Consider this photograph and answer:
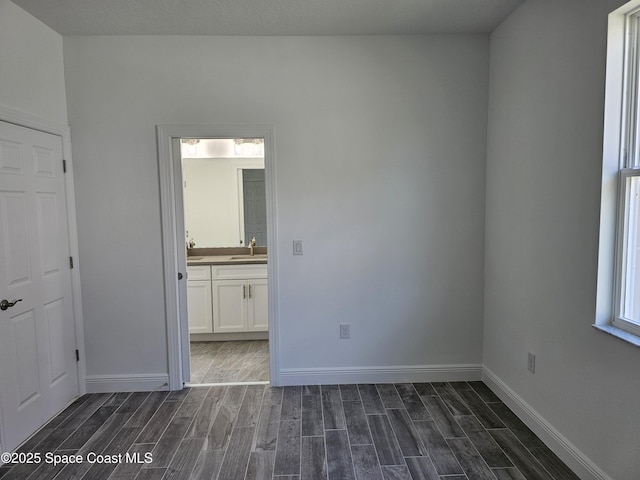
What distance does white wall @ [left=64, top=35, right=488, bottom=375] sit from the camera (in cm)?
286

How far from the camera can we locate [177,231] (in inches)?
117

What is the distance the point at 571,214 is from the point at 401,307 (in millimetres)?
1429

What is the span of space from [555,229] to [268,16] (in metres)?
2.31

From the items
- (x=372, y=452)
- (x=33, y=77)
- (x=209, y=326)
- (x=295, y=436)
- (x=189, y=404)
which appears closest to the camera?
(x=372, y=452)

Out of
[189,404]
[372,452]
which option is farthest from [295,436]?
[189,404]

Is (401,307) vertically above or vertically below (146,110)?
below

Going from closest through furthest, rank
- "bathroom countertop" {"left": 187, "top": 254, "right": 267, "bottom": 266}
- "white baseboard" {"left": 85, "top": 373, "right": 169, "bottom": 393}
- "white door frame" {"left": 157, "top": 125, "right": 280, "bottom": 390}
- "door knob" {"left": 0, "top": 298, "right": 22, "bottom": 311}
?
"door knob" {"left": 0, "top": 298, "right": 22, "bottom": 311} → "white door frame" {"left": 157, "top": 125, "right": 280, "bottom": 390} → "white baseboard" {"left": 85, "top": 373, "right": 169, "bottom": 393} → "bathroom countertop" {"left": 187, "top": 254, "right": 267, "bottom": 266}

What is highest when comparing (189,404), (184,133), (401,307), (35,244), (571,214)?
(184,133)

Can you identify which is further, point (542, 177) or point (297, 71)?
point (297, 71)

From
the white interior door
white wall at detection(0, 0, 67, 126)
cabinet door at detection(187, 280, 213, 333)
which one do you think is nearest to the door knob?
the white interior door

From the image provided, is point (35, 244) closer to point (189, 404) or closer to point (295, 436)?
point (189, 404)

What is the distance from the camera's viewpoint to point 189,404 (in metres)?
2.79

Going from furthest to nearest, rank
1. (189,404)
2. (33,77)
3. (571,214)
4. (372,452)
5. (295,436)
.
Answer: (189,404)
(33,77)
(295,436)
(372,452)
(571,214)

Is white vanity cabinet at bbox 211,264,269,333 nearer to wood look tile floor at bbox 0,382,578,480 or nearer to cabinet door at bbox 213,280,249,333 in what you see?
Result: cabinet door at bbox 213,280,249,333
